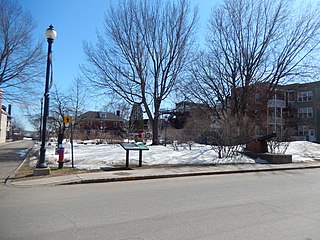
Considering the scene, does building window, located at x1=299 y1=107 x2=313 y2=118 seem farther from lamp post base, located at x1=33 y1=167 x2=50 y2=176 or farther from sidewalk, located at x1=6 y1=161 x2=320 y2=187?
lamp post base, located at x1=33 y1=167 x2=50 y2=176

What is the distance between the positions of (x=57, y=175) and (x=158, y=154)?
795 cm

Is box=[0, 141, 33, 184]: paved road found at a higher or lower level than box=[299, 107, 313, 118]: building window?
lower

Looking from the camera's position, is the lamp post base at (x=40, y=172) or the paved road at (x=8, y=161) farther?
the paved road at (x=8, y=161)

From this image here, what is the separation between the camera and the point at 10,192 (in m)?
8.66

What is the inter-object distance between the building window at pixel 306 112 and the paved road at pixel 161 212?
51922 mm

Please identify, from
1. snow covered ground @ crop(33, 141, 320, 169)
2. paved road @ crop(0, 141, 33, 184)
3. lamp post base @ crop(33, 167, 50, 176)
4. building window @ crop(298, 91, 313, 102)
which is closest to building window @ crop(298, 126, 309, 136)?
building window @ crop(298, 91, 313, 102)

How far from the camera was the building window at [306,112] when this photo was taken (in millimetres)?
56094

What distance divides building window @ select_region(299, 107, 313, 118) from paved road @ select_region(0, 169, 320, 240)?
51.9 metres

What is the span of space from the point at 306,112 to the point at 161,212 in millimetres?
57707

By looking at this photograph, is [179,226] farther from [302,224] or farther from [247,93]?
[247,93]

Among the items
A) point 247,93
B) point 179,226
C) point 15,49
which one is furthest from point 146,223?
point 15,49

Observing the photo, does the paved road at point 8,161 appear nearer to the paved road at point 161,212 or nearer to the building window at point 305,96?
the paved road at point 161,212

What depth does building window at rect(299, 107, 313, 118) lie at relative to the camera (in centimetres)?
5609

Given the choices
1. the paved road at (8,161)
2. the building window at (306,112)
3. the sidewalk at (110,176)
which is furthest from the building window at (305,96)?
the paved road at (8,161)
